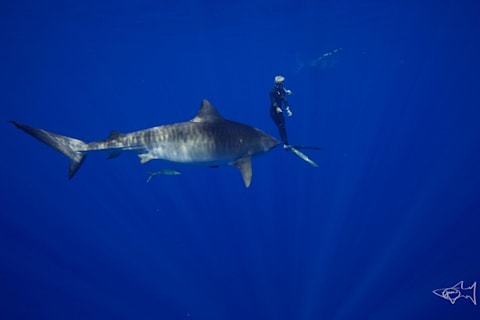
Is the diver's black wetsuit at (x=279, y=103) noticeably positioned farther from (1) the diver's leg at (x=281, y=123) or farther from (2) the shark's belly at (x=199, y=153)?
(2) the shark's belly at (x=199, y=153)

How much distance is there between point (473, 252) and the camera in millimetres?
16453

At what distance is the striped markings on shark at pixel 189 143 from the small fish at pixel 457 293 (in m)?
11.7

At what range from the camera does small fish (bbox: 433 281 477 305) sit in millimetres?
14266

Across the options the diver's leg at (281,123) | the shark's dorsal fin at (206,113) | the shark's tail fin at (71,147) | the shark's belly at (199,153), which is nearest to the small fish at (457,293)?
the diver's leg at (281,123)

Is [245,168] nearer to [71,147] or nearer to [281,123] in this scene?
[71,147]

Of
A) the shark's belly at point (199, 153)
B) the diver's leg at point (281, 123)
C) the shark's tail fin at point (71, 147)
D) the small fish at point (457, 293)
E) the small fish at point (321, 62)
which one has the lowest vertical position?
the shark's tail fin at point (71, 147)

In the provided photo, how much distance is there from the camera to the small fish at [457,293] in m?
14.3

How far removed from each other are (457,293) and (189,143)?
14076mm

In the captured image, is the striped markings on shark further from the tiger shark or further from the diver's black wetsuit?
the diver's black wetsuit

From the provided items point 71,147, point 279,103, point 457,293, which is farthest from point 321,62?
point 71,147

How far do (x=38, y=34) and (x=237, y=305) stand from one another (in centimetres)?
2564

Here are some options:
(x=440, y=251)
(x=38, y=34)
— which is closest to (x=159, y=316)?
(x=440, y=251)

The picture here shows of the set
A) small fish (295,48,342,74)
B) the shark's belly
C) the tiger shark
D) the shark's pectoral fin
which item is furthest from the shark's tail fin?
small fish (295,48,342,74)

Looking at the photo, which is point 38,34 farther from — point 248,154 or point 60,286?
point 248,154
